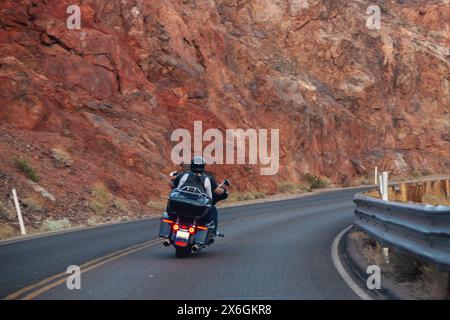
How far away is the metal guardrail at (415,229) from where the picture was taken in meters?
7.30

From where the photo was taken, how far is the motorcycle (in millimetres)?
11547

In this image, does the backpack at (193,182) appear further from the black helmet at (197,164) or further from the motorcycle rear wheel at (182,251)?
the motorcycle rear wheel at (182,251)

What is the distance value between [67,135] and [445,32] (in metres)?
53.5

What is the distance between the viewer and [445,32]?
7050 cm

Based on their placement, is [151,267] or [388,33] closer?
A: [151,267]

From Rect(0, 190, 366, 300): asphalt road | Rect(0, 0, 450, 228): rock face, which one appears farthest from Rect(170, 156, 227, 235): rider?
Rect(0, 0, 450, 228): rock face

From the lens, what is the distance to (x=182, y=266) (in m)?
10.8

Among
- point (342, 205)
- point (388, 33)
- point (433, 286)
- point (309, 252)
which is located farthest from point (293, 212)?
point (388, 33)

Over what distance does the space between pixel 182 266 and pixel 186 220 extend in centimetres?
114

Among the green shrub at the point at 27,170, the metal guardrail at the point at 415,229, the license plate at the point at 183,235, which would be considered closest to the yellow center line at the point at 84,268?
the license plate at the point at 183,235

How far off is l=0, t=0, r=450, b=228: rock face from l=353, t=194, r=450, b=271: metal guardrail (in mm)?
15088

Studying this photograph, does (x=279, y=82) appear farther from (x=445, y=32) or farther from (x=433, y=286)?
(x=433, y=286)

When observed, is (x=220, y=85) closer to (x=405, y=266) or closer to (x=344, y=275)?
(x=344, y=275)

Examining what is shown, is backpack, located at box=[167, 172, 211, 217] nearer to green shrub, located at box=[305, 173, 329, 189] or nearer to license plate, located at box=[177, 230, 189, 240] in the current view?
license plate, located at box=[177, 230, 189, 240]
